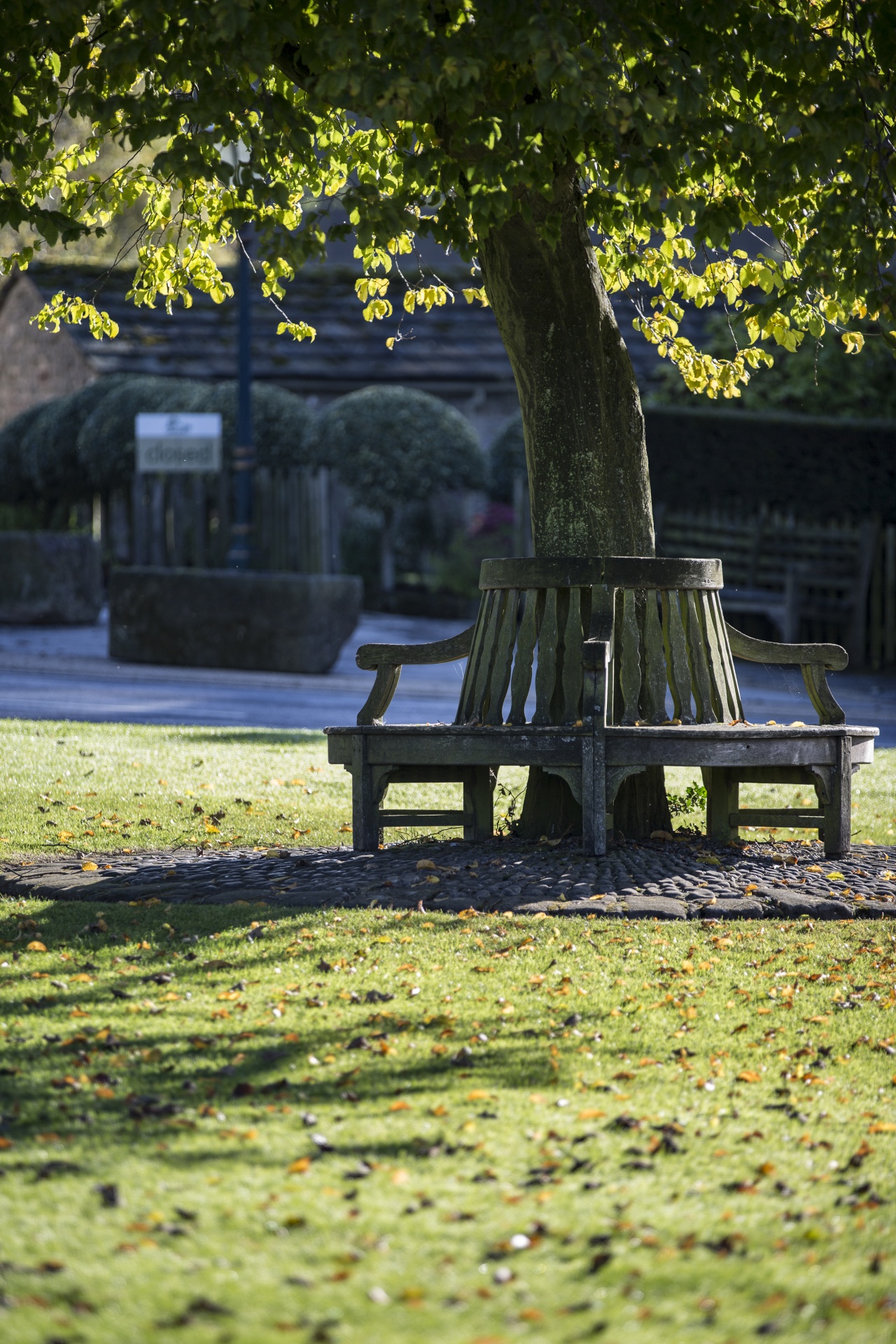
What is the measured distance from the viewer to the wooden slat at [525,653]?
6625mm

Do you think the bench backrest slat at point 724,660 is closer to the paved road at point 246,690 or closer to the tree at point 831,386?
the paved road at point 246,690

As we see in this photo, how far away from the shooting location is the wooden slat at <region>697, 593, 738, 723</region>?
675 centimetres

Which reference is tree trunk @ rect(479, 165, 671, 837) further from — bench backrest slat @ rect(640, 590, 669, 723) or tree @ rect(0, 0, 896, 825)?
bench backrest slat @ rect(640, 590, 669, 723)

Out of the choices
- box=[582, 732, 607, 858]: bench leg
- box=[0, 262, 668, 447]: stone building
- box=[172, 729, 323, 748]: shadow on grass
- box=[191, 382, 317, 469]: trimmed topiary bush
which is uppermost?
box=[0, 262, 668, 447]: stone building

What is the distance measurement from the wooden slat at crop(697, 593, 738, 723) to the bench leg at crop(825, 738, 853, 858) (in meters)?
0.50

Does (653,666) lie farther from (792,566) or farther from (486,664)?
(792,566)

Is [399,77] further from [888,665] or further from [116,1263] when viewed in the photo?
[888,665]

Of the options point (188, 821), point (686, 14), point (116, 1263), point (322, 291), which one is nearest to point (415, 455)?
point (322, 291)

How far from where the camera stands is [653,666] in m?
6.62

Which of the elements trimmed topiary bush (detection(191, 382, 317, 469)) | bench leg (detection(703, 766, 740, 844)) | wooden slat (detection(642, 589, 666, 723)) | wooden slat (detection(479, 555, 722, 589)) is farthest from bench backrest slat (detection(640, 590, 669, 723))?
trimmed topiary bush (detection(191, 382, 317, 469))

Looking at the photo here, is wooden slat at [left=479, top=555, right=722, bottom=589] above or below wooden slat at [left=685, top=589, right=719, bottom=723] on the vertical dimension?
above

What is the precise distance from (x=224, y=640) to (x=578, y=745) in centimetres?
1187

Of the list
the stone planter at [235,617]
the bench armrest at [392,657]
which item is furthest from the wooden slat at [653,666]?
the stone planter at [235,617]

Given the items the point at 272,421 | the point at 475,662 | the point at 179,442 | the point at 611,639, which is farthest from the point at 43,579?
the point at 611,639
